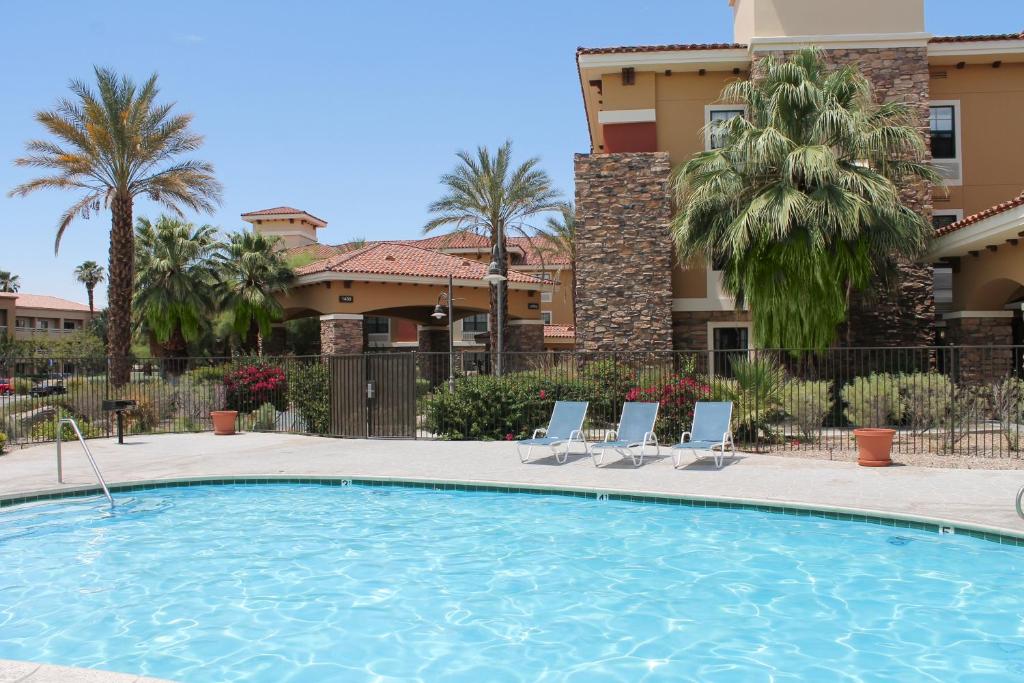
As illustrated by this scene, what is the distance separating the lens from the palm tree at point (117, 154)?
2339 cm

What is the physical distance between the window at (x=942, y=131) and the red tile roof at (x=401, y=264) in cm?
1666

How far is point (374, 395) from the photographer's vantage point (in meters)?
17.9

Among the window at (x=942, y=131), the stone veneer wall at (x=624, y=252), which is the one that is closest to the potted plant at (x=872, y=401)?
the stone veneer wall at (x=624, y=252)

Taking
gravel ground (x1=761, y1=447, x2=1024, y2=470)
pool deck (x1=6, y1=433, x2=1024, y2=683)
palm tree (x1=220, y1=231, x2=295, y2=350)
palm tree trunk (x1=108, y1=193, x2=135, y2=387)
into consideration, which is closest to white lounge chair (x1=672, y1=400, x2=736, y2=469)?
pool deck (x1=6, y1=433, x2=1024, y2=683)

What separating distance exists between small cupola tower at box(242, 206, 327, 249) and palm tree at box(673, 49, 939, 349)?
36200mm

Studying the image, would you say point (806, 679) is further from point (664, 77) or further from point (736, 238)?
point (664, 77)

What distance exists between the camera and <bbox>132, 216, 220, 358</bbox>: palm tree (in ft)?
115

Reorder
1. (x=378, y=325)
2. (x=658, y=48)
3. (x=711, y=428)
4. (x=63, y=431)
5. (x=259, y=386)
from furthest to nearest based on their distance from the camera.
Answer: (x=378, y=325) → (x=658, y=48) → (x=259, y=386) → (x=63, y=431) → (x=711, y=428)

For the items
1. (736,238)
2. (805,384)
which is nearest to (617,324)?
(736,238)

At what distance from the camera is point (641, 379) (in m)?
17.2

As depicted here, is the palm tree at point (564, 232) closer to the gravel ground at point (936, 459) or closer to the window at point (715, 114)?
the window at point (715, 114)

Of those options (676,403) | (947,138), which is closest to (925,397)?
(676,403)

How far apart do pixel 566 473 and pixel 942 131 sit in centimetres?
1844

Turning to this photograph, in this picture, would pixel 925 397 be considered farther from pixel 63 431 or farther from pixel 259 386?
pixel 63 431
